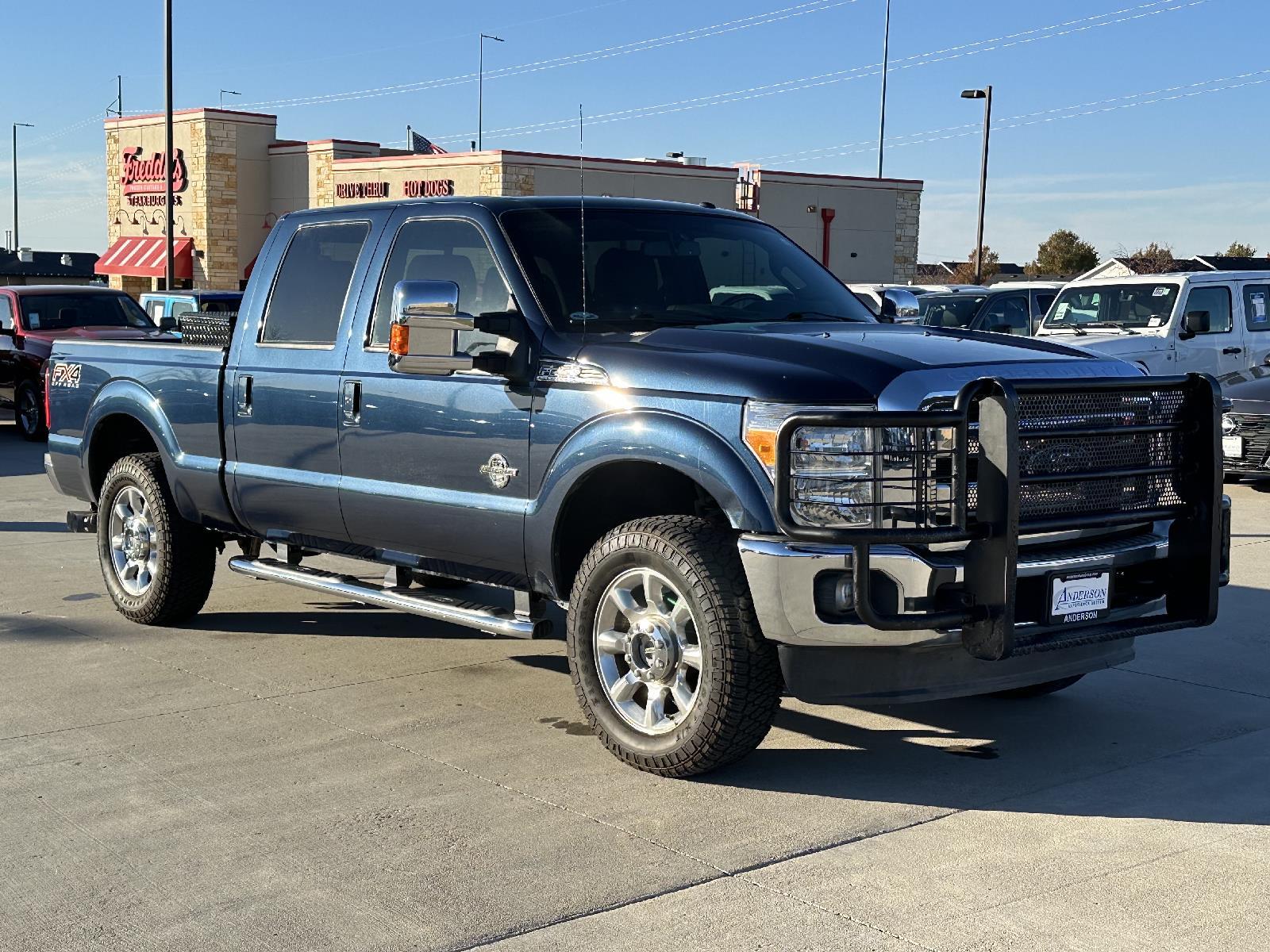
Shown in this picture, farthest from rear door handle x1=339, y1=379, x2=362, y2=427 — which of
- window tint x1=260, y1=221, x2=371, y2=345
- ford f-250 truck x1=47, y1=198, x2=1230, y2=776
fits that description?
window tint x1=260, y1=221, x2=371, y2=345

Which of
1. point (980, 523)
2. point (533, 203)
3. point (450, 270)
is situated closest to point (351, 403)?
point (450, 270)

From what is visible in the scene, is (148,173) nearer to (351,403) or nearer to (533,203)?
(351,403)

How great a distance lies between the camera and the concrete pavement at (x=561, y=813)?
404cm

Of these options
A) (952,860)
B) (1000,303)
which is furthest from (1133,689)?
(1000,303)

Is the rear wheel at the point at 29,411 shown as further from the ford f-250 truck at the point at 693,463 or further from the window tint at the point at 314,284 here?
the window tint at the point at 314,284

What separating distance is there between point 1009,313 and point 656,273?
51.1 feet

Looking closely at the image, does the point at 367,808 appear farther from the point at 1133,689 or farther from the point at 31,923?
the point at 1133,689

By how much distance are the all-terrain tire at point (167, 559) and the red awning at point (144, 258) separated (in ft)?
118

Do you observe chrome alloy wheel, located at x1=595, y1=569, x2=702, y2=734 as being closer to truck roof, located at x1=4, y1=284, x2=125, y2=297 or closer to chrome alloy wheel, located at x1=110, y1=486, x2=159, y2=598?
chrome alloy wheel, located at x1=110, y1=486, x2=159, y2=598

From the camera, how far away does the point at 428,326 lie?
584 cm

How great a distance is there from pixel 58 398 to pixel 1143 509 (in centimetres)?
586

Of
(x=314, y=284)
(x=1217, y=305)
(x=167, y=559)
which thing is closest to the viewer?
(x=314, y=284)

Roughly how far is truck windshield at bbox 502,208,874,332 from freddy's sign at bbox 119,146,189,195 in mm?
38987

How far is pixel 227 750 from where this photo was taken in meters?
5.60
